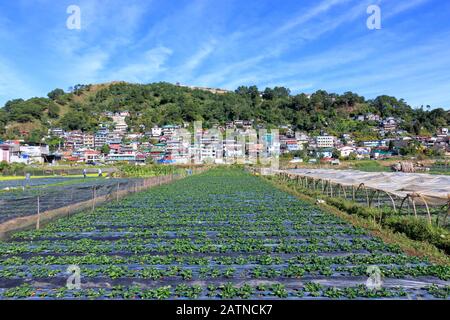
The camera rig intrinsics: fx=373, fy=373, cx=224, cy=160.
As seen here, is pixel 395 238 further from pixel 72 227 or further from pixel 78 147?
pixel 78 147

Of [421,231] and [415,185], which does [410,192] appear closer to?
[415,185]

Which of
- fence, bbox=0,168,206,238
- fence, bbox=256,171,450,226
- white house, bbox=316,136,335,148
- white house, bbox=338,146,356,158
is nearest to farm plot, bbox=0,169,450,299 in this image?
fence, bbox=0,168,206,238

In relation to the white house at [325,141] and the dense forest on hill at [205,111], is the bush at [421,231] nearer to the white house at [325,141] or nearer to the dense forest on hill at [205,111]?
the white house at [325,141]

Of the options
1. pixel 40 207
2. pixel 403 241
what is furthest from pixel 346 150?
pixel 403 241

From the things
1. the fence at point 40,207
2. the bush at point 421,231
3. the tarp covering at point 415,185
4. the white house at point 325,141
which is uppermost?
the white house at point 325,141

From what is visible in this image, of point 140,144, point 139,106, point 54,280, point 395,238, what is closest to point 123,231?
point 54,280

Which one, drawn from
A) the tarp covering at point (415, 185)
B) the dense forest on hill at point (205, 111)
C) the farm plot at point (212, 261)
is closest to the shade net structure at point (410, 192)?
the tarp covering at point (415, 185)

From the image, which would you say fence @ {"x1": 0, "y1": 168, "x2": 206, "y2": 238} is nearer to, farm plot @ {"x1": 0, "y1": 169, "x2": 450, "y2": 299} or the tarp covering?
farm plot @ {"x1": 0, "y1": 169, "x2": 450, "y2": 299}
